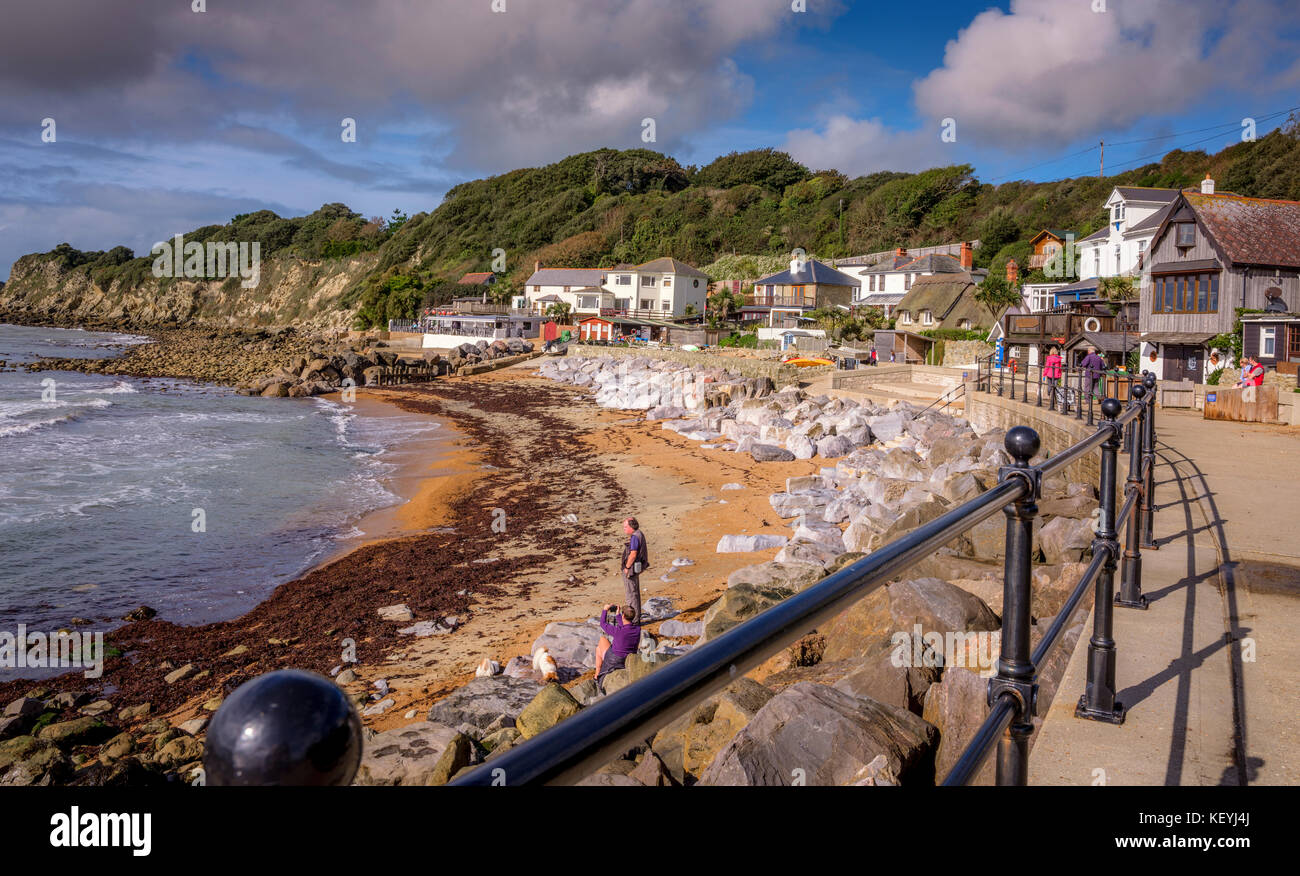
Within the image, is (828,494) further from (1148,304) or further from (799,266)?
(799,266)

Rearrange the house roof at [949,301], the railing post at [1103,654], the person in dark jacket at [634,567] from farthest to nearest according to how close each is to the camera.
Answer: the house roof at [949,301], the person in dark jacket at [634,567], the railing post at [1103,654]

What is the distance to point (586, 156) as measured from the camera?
120188 mm

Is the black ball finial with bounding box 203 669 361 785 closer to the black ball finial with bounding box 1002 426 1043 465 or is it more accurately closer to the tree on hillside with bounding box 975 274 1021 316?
the black ball finial with bounding box 1002 426 1043 465

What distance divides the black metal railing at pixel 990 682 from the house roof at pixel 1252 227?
95.9 feet

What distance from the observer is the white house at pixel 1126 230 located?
38500mm

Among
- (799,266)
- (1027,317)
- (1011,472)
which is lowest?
(1011,472)

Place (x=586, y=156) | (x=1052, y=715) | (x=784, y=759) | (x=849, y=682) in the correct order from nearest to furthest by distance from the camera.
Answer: (x=1052, y=715)
(x=784, y=759)
(x=849, y=682)
(x=586, y=156)

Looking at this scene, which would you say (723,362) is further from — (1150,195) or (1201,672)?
(1201,672)

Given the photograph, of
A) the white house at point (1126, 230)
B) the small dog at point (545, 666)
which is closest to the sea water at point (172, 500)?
the small dog at point (545, 666)

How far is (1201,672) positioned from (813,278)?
5821cm

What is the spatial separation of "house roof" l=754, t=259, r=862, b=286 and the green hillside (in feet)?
32.2

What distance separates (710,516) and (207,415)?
2752 centimetres

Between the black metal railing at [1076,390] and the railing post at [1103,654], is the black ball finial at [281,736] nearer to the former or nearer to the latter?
the railing post at [1103,654]

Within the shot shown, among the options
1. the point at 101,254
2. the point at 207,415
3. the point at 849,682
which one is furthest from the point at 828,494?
the point at 101,254
